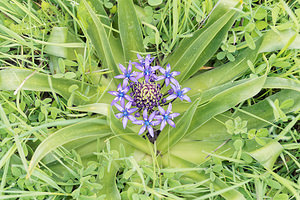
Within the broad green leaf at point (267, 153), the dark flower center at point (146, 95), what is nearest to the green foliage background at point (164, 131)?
the broad green leaf at point (267, 153)

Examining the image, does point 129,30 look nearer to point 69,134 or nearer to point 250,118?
point 69,134

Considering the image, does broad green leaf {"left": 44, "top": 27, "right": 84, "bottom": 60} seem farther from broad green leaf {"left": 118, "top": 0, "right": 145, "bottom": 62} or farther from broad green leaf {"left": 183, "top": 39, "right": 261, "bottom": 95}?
broad green leaf {"left": 183, "top": 39, "right": 261, "bottom": 95}

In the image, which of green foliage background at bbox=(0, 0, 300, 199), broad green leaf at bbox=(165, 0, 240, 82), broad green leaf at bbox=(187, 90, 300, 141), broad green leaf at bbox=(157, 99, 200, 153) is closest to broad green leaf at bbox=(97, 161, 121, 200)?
green foliage background at bbox=(0, 0, 300, 199)

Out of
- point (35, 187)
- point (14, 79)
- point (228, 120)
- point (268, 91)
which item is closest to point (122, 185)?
point (35, 187)

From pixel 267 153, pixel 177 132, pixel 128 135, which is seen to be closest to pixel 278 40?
pixel 267 153

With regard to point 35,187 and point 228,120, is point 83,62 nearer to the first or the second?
point 35,187

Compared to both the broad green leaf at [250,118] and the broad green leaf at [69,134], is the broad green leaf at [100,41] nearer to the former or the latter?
the broad green leaf at [69,134]
